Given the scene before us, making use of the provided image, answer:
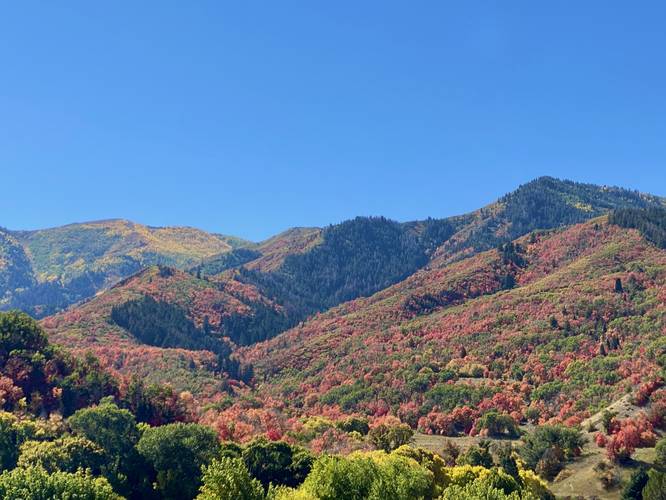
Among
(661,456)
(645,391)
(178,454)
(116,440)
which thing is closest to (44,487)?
(178,454)

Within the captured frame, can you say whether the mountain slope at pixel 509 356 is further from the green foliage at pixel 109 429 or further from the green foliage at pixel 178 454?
the green foliage at pixel 178 454

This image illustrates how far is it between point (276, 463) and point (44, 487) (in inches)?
1025

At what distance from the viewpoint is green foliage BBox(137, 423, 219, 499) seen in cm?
6750

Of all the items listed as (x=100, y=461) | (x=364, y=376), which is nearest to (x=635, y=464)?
(x=100, y=461)

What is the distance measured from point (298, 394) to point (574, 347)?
69341 millimetres

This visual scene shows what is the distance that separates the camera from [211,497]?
38406 millimetres

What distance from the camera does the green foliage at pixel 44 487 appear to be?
48438mm

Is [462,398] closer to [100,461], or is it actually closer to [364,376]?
[364,376]

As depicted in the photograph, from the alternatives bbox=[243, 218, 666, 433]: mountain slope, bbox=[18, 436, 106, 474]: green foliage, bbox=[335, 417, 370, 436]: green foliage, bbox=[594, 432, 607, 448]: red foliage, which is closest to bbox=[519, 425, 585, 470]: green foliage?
bbox=[594, 432, 607, 448]: red foliage

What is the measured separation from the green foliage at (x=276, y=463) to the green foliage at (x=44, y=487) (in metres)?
19.9

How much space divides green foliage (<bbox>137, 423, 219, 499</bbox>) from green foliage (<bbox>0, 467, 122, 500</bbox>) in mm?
16193

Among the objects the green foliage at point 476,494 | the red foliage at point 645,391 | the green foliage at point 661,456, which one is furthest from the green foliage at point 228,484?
the red foliage at point 645,391

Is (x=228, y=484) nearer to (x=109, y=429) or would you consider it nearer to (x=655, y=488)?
(x=109, y=429)

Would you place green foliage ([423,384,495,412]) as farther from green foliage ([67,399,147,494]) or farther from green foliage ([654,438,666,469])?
green foliage ([67,399,147,494])
